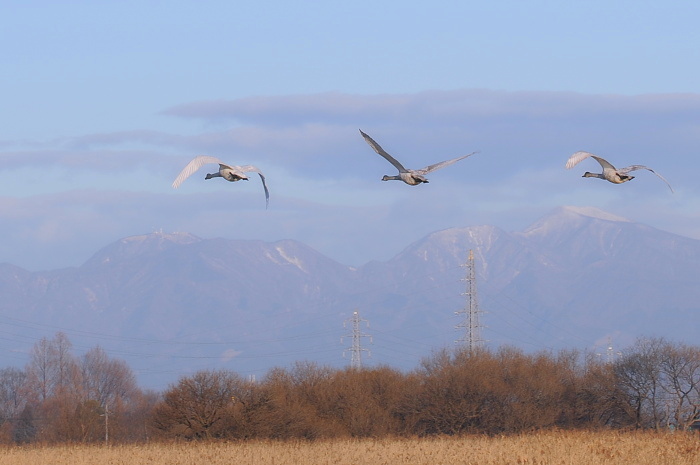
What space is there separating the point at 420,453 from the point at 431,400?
83.4 ft

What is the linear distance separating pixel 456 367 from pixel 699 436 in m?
29.8

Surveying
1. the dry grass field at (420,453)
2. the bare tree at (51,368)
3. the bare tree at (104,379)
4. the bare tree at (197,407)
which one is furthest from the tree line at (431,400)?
the bare tree at (51,368)

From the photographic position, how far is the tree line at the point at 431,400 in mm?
57438

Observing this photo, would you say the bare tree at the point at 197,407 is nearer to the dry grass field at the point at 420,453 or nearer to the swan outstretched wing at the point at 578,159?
the dry grass field at the point at 420,453

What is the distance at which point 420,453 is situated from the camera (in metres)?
39.5

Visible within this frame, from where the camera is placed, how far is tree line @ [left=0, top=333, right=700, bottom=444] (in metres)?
57.4

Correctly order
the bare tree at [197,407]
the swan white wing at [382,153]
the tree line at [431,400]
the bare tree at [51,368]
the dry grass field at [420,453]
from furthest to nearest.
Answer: the bare tree at [51,368] → the tree line at [431,400] → the bare tree at [197,407] → the dry grass field at [420,453] → the swan white wing at [382,153]

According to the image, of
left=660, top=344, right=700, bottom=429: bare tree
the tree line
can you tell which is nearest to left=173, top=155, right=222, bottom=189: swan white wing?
the tree line

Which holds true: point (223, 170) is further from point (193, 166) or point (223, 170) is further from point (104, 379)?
point (104, 379)

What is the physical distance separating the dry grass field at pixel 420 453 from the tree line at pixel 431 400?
10638mm

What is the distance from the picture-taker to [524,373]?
70.8 meters

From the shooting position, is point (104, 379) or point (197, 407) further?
point (104, 379)

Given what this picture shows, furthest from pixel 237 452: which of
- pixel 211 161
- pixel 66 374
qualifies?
pixel 66 374

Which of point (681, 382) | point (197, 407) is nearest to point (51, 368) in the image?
point (681, 382)
